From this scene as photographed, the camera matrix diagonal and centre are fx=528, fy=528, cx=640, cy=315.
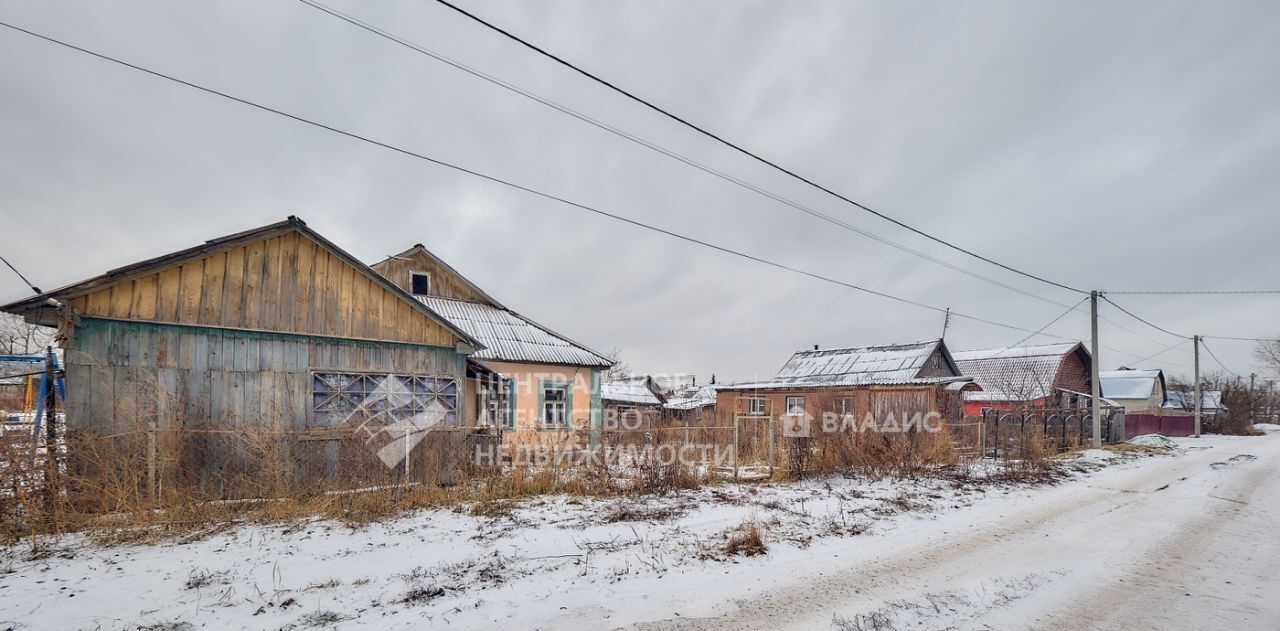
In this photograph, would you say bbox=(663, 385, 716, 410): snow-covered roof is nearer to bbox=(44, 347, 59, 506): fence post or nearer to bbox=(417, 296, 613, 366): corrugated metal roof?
bbox=(417, 296, 613, 366): corrugated metal roof

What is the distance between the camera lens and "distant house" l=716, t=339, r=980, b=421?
2355 cm

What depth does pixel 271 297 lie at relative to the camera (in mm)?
9680

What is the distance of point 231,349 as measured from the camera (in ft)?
30.5

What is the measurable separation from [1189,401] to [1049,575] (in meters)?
66.0

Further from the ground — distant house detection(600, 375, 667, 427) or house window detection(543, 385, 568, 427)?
house window detection(543, 385, 568, 427)

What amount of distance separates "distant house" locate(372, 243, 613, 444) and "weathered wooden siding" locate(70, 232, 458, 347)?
387 cm

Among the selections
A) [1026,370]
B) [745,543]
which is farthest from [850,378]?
[745,543]

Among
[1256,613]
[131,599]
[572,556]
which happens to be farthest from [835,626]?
[131,599]

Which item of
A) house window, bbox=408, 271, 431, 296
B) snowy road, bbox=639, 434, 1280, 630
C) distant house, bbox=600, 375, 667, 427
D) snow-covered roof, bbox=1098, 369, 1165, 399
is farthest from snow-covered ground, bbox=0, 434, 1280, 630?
snow-covered roof, bbox=1098, 369, 1165, 399

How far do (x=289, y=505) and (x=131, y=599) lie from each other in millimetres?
3096

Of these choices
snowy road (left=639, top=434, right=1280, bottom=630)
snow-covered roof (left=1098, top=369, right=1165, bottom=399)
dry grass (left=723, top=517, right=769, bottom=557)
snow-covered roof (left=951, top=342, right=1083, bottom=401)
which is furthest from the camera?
snow-covered roof (left=1098, top=369, right=1165, bottom=399)

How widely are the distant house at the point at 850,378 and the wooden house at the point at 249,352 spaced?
1431 cm

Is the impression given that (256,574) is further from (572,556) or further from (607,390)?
(607,390)

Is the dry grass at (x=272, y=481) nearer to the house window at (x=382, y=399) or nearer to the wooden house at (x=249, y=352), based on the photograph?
the wooden house at (x=249, y=352)
